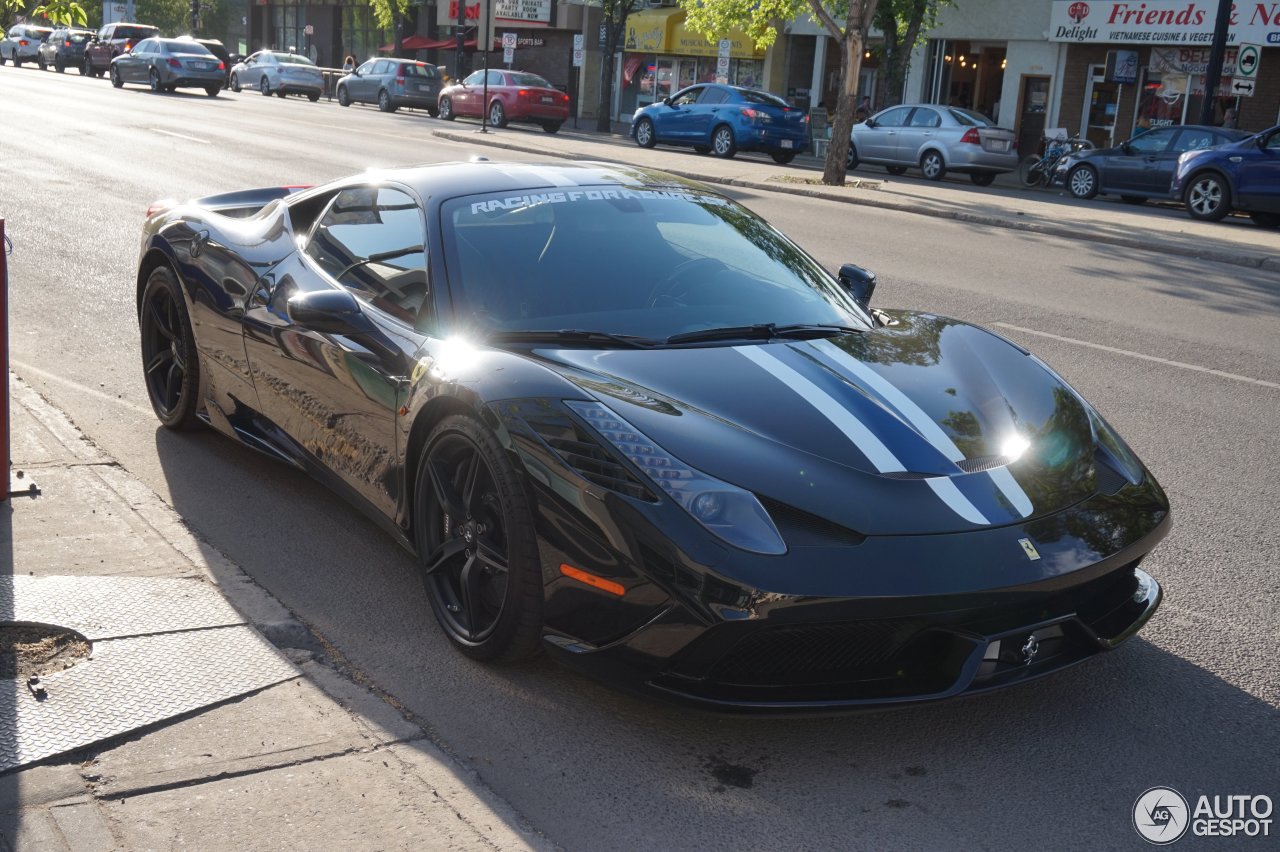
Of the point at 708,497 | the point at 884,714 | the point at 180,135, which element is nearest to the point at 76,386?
the point at 708,497

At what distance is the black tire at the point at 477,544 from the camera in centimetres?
355

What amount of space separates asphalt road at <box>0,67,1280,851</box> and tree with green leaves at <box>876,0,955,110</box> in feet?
71.8

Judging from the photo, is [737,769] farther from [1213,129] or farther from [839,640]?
[1213,129]

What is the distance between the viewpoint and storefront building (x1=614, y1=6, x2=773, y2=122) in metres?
41.9

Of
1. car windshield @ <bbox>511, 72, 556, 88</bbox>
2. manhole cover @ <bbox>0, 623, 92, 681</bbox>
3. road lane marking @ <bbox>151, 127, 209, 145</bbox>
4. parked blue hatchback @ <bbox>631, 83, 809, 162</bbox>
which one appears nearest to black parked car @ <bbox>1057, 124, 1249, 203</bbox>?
parked blue hatchback @ <bbox>631, 83, 809, 162</bbox>

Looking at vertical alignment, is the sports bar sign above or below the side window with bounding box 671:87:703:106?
above

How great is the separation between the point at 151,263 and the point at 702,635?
13.7 feet

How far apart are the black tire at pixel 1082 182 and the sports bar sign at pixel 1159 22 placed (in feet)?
27.2

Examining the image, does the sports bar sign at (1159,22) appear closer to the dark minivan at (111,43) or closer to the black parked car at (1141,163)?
the black parked car at (1141,163)

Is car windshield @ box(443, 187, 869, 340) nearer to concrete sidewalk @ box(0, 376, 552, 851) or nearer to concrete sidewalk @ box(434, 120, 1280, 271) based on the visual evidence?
concrete sidewalk @ box(0, 376, 552, 851)

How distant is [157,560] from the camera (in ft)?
14.9

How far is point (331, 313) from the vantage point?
4312 mm

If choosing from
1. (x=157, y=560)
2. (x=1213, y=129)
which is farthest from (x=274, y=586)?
(x=1213, y=129)

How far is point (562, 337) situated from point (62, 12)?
4.96m
